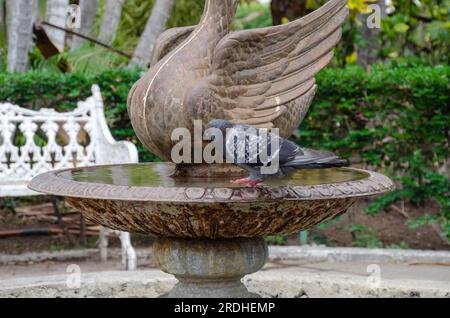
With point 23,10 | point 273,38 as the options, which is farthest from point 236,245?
point 23,10

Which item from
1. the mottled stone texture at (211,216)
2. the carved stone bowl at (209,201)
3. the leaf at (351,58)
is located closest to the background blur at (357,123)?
the leaf at (351,58)

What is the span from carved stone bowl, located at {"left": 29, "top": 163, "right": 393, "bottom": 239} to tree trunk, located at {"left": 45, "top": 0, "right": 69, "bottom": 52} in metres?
4.52

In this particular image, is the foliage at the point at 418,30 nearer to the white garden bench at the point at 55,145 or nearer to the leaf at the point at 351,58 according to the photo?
the leaf at the point at 351,58

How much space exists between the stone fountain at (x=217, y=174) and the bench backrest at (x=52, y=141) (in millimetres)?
2024

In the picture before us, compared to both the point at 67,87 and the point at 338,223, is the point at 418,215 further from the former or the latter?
the point at 67,87

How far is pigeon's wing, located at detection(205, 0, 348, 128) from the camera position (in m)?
3.99

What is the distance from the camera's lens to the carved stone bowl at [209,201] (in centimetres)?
331

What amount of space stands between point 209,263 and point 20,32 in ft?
14.8

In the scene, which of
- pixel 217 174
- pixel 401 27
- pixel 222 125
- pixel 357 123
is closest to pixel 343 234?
pixel 357 123

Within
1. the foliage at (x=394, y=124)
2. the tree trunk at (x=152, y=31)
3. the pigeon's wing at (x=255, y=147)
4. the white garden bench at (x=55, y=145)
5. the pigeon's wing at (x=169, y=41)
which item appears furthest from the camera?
the tree trunk at (x=152, y=31)

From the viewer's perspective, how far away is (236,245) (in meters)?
3.95

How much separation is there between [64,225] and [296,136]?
217 centimetres

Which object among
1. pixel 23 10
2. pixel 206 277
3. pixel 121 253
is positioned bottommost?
pixel 121 253

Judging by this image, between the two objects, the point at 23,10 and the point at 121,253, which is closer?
the point at 121,253
